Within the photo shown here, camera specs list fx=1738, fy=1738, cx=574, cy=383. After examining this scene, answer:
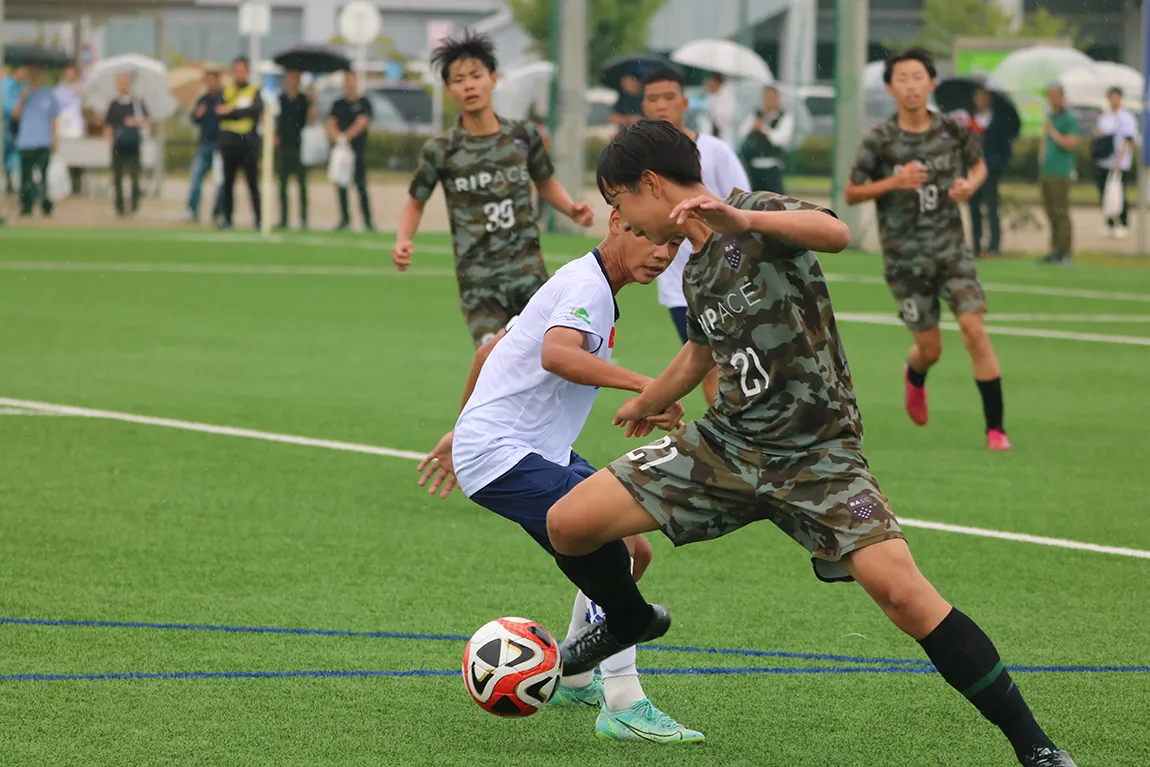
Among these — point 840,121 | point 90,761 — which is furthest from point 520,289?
point 840,121

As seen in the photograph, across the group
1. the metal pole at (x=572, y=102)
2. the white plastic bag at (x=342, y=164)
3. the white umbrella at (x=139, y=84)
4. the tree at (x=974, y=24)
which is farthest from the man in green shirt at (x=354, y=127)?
the tree at (x=974, y=24)

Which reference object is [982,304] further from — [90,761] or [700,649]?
[90,761]

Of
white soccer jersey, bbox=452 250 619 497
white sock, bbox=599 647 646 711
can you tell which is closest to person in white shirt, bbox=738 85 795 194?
white soccer jersey, bbox=452 250 619 497

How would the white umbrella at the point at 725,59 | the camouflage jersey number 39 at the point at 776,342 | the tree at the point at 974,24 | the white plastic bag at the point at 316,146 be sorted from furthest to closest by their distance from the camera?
the tree at the point at 974,24
the white plastic bag at the point at 316,146
the white umbrella at the point at 725,59
the camouflage jersey number 39 at the point at 776,342

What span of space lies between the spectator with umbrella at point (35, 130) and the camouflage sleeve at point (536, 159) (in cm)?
2049

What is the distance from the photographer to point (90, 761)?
15.6 feet

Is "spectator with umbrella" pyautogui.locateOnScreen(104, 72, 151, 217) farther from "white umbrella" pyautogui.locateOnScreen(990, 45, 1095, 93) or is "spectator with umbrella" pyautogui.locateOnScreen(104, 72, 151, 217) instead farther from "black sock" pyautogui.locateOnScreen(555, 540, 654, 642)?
"black sock" pyautogui.locateOnScreen(555, 540, 654, 642)

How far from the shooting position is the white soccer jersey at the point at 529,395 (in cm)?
513

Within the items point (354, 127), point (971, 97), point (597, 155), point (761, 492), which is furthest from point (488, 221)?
point (597, 155)

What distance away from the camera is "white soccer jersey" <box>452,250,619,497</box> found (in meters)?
5.13

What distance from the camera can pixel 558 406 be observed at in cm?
529

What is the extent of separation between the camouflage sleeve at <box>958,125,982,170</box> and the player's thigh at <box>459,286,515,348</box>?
128 inches

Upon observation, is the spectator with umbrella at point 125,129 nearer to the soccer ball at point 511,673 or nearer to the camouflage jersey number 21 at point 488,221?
the camouflage jersey number 21 at point 488,221

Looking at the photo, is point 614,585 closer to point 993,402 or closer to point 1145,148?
point 993,402
